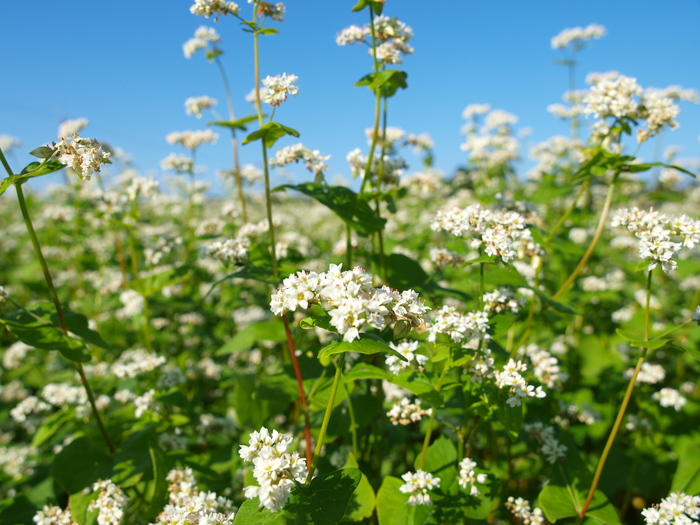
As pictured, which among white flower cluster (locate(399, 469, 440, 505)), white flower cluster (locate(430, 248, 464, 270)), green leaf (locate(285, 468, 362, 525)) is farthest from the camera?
white flower cluster (locate(430, 248, 464, 270))

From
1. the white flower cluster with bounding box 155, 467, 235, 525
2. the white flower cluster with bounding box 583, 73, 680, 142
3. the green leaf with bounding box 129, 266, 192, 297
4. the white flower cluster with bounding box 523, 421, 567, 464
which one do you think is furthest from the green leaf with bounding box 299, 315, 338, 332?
the white flower cluster with bounding box 583, 73, 680, 142

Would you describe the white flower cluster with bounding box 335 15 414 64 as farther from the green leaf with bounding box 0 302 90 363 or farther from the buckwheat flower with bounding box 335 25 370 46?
the green leaf with bounding box 0 302 90 363

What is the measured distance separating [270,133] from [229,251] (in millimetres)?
1108

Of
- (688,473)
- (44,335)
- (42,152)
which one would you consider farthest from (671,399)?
(42,152)

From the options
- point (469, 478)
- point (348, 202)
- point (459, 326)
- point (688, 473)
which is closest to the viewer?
point (459, 326)

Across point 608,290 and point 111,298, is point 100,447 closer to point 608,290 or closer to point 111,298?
point 111,298

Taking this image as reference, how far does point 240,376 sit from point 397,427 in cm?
202

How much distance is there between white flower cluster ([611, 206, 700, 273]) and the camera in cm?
282

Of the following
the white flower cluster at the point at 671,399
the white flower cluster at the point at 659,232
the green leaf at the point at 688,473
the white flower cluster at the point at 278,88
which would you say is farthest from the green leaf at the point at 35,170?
the white flower cluster at the point at 671,399

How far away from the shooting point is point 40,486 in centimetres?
429

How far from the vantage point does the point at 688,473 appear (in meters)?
3.59

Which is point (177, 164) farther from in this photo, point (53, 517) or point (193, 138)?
point (53, 517)

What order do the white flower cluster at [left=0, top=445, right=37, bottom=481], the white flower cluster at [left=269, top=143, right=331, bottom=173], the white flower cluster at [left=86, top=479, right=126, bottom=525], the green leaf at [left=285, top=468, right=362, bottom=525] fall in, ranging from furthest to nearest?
the white flower cluster at [left=0, top=445, right=37, bottom=481] < the white flower cluster at [left=269, top=143, right=331, bottom=173] < the white flower cluster at [left=86, top=479, right=126, bottom=525] < the green leaf at [left=285, top=468, right=362, bottom=525]

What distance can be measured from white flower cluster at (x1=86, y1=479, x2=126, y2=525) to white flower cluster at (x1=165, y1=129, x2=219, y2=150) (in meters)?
5.02
